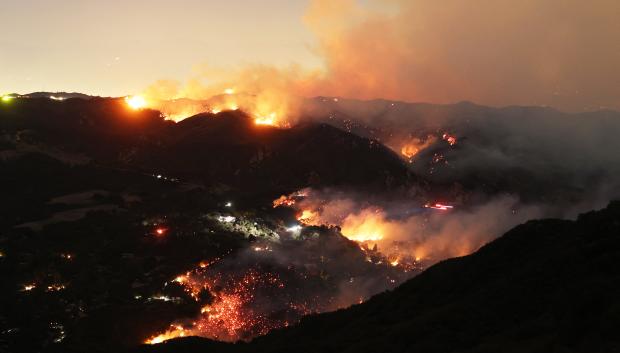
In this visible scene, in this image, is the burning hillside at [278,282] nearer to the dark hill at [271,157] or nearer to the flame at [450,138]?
the dark hill at [271,157]

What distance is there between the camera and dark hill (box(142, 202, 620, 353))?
19719 millimetres

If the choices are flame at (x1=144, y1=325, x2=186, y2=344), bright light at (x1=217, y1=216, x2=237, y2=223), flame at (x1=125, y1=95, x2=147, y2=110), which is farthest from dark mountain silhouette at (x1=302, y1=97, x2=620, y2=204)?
flame at (x1=144, y1=325, x2=186, y2=344)

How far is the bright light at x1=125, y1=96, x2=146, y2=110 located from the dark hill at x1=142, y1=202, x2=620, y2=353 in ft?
370

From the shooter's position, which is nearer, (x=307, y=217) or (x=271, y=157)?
(x=307, y=217)

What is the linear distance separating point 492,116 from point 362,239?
132110 millimetres

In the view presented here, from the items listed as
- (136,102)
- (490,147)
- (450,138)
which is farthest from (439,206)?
(136,102)

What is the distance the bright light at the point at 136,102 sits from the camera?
140275 mm

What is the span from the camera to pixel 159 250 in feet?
196

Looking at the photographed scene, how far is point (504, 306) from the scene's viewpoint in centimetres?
2500

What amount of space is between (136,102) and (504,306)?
137 metres

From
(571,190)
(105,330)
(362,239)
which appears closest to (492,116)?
(571,190)

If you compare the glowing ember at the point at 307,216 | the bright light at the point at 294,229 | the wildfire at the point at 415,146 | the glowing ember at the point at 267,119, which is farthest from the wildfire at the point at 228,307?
the wildfire at the point at 415,146

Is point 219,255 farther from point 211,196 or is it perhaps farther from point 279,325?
point 211,196

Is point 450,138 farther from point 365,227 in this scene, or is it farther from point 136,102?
point 136,102
